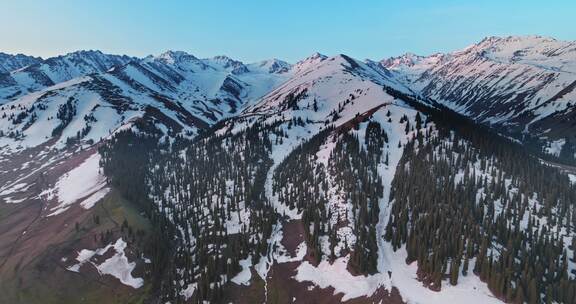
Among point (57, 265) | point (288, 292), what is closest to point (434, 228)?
point (288, 292)

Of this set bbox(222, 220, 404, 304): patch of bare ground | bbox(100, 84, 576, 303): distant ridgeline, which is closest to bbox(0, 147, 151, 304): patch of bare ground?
bbox(100, 84, 576, 303): distant ridgeline

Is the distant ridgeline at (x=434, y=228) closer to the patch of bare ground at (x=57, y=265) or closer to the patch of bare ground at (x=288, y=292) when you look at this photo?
the patch of bare ground at (x=288, y=292)

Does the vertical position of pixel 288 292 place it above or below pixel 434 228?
below

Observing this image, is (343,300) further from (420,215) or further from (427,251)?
(420,215)

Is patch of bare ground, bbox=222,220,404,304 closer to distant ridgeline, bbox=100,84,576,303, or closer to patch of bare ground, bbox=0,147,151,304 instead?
distant ridgeline, bbox=100,84,576,303

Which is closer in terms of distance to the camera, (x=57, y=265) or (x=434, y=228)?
(x=434, y=228)

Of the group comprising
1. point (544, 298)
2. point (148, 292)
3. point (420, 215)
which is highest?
point (420, 215)

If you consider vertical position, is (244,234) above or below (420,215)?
below

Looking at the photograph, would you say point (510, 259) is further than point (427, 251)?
No

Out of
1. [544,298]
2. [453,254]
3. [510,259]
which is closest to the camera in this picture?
[544,298]

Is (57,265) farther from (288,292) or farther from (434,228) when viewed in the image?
(434,228)

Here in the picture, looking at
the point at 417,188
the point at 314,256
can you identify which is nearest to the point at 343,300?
the point at 314,256
